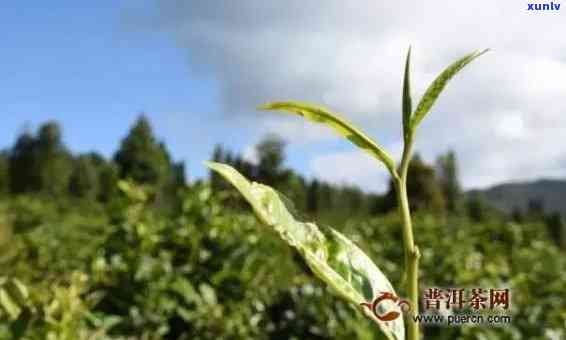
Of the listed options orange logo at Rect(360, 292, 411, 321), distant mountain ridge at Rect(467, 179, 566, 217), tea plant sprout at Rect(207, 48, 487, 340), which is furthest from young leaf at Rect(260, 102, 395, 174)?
distant mountain ridge at Rect(467, 179, 566, 217)

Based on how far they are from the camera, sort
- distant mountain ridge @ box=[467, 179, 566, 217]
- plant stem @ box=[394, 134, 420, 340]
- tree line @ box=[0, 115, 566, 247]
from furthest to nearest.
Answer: distant mountain ridge @ box=[467, 179, 566, 217] → tree line @ box=[0, 115, 566, 247] → plant stem @ box=[394, 134, 420, 340]

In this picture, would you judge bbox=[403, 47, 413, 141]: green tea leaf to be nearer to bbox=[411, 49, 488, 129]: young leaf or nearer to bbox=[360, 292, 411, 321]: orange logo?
bbox=[411, 49, 488, 129]: young leaf

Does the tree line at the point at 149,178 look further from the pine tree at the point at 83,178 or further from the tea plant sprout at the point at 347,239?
the tea plant sprout at the point at 347,239

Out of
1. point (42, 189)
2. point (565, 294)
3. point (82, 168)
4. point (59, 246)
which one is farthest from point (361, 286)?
point (82, 168)

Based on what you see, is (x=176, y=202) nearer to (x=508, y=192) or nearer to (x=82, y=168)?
(x=82, y=168)

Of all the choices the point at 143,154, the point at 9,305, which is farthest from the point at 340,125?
the point at 143,154

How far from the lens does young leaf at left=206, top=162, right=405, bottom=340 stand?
0.67 meters

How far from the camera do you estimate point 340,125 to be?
2.23 ft

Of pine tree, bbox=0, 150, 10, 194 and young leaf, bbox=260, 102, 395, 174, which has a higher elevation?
young leaf, bbox=260, 102, 395, 174

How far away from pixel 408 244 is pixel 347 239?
0.34ft

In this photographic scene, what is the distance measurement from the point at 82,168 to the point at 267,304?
66.4 meters

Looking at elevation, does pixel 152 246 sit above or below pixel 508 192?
above

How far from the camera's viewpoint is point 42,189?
5866cm

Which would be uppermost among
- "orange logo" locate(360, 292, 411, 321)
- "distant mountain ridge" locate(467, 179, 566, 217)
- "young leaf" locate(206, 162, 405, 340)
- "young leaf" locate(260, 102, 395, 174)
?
"young leaf" locate(260, 102, 395, 174)
